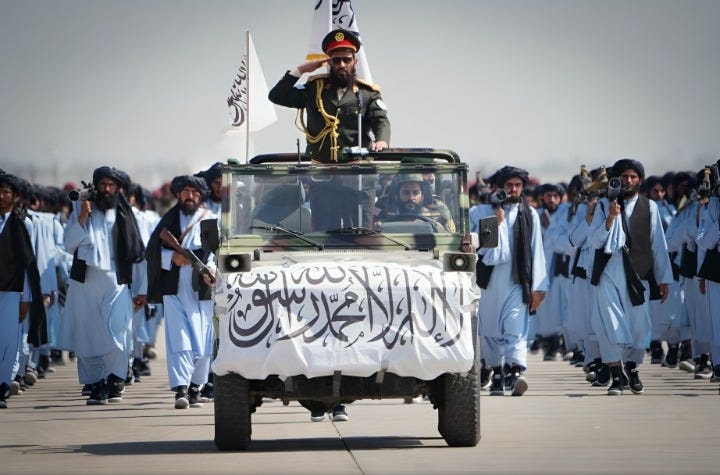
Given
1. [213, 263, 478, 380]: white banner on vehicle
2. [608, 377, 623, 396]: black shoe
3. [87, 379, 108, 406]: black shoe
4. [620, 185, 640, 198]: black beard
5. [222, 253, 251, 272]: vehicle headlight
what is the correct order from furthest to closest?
[620, 185, 640, 198]: black beard → [87, 379, 108, 406]: black shoe → [608, 377, 623, 396]: black shoe → [222, 253, 251, 272]: vehicle headlight → [213, 263, 478, 380]: white banner on vehicle

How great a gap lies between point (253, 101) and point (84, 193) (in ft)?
8.11

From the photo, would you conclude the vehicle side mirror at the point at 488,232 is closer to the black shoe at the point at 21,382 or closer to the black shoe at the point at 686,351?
the black shoe at the point at 21,382

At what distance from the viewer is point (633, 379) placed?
2019 centimetres

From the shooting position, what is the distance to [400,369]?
13.6 metres

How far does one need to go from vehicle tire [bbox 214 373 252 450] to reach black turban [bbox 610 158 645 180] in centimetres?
722

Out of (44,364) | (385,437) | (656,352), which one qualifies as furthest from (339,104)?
(44,364)

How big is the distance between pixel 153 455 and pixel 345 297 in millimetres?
1827

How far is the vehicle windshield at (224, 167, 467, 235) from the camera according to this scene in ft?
49.3

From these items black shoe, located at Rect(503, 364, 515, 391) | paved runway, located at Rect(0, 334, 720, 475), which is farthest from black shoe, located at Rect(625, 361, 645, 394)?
black shoe, located at Rect(503, 364, 515, 391)

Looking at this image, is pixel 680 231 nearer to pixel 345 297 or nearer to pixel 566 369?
pixel 566 369

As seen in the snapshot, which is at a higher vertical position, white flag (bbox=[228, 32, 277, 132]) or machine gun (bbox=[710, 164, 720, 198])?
white flag (bbox=[228, 32, 277, 132])

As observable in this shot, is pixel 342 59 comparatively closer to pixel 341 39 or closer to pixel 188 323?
pixel 341 39

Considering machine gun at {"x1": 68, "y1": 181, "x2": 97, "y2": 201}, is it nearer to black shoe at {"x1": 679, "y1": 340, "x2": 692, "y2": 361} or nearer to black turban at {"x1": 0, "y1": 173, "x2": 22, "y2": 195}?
black turban at {"x1": 0, "y1": 173, "x2": 22, "y2": 195}

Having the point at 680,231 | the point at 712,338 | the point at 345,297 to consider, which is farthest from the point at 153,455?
the point at 680,231
